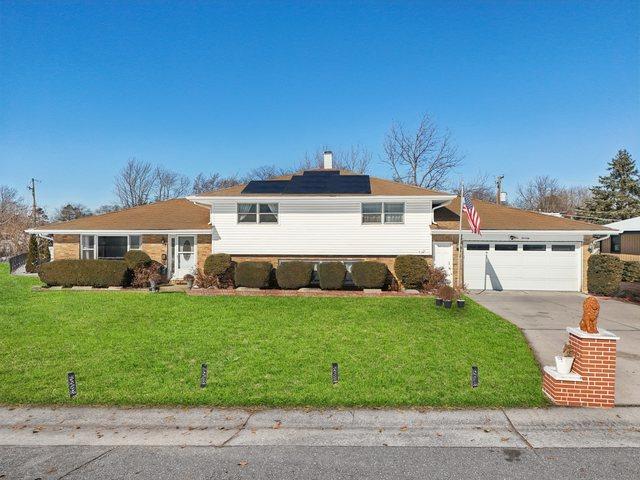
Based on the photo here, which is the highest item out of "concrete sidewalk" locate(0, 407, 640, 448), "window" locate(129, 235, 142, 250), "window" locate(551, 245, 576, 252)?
"window" locate(129, 235, 142, 250)

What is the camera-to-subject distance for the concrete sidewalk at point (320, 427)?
505 cm

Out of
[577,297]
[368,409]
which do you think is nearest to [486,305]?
[577,297]

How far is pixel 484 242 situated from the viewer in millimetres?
17188

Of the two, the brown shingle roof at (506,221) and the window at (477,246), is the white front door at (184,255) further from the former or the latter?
the window at (477,246)

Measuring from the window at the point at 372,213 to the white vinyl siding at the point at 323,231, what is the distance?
17cm

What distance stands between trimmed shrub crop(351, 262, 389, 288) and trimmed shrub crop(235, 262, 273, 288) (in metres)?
3.76

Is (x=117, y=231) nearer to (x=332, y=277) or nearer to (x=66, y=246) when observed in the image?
(x=66, y=246)

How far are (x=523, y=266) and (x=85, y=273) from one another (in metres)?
20.3

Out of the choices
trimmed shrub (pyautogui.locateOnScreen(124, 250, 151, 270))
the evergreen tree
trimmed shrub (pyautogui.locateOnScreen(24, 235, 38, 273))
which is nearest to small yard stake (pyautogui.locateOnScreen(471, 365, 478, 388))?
trimmed shrub (pyautogui.locateOnScreen(124, 250, 151, 270))

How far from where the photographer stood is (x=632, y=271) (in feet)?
59.2

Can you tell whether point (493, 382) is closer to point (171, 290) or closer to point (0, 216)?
point (171, 290)

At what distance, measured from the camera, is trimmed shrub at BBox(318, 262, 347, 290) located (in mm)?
14914

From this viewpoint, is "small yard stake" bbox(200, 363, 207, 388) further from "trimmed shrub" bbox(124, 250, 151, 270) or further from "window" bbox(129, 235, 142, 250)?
"window" bbox(129, 235, 142, 250)

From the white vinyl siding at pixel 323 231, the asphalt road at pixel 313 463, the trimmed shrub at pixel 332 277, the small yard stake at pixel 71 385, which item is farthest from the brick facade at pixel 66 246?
the asphalt road at pixel 313 463
